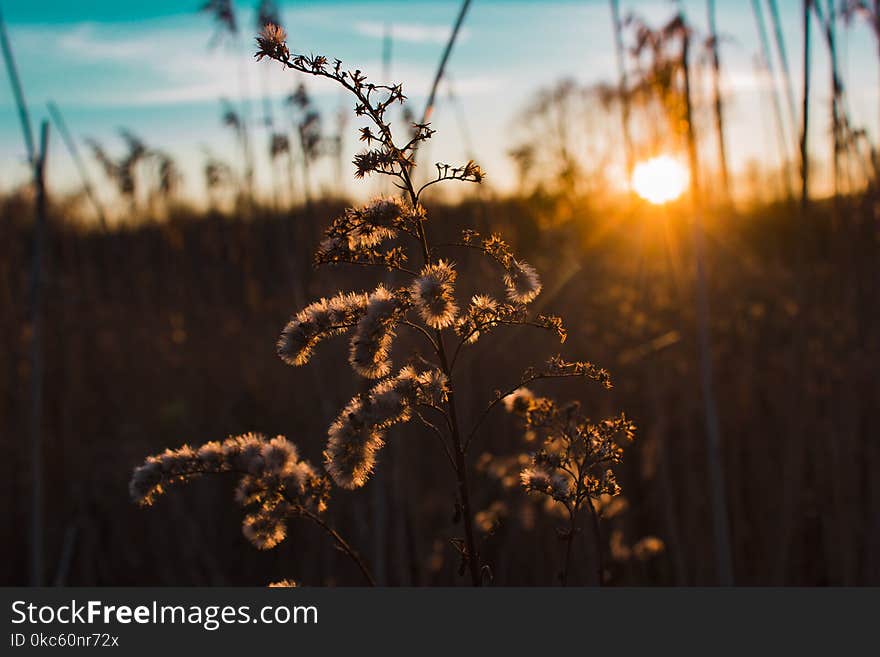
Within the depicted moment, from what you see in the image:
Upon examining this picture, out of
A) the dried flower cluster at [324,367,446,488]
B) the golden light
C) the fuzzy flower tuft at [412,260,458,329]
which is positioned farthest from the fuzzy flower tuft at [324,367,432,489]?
the golden light

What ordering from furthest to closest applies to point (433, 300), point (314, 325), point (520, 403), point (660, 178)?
point (660, 178) → point (520, 403) → point (314, 325) → point (433, 300)

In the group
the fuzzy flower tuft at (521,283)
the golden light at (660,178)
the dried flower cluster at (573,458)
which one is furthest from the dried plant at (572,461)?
the golden light at (660,178)

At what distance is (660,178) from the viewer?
3863 mm

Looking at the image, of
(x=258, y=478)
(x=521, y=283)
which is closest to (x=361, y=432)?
(x=258, y=478)

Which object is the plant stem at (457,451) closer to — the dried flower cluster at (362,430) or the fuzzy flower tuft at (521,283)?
the dried flower cluster at (362,430)

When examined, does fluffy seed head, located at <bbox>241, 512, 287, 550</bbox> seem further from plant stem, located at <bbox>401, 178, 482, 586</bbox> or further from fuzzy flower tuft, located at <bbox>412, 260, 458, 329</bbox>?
fuzzy flower tuft, located at <bbox>412, 260, 458, 329</bbox>

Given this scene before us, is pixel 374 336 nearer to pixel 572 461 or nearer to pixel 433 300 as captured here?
pixel 433 300

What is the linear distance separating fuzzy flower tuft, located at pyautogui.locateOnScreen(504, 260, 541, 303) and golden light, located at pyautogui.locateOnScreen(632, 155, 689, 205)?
2.53m

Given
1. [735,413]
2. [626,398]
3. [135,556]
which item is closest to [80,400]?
[135,556]

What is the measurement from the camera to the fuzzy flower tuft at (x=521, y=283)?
4.43 ft

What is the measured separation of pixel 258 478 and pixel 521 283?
577mm

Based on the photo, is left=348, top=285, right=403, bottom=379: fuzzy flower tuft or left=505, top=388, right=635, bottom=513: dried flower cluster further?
left=505, top=388, right=635, bottom=513: dried flower cluster

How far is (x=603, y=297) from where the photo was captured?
643 centimetres

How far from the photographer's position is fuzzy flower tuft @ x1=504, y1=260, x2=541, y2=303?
135 cm
